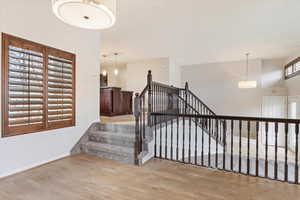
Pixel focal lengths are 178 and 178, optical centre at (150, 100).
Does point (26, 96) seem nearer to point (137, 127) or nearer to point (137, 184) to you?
point (137, 127)

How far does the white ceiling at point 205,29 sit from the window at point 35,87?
163 cm

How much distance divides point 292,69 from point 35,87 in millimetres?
7955

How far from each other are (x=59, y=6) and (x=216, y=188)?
269 cm

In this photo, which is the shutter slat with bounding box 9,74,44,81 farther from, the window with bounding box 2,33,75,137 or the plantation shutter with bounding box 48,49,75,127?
the plantation shutter with bounding box 48,49,75,127

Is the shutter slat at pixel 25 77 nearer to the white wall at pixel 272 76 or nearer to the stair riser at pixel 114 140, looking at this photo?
the stair riser at pixel 114 140

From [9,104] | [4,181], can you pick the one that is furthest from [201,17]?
[4,181]

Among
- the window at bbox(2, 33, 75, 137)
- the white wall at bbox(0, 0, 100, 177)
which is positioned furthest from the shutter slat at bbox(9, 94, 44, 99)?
the white wall at bbox(0, 0, 100, 177)

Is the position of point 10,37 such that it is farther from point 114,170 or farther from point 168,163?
point 168,163

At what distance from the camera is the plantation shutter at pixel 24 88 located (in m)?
2.71

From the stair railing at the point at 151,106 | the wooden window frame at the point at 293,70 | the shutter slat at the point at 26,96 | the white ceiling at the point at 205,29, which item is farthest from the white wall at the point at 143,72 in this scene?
the shutter slat at the point at 26,96

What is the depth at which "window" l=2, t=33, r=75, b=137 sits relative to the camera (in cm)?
268

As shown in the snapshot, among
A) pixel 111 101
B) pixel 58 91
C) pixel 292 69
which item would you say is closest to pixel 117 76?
pixel 111 101

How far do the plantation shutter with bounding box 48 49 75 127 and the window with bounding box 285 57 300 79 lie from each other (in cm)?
688

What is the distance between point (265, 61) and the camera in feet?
23.8
